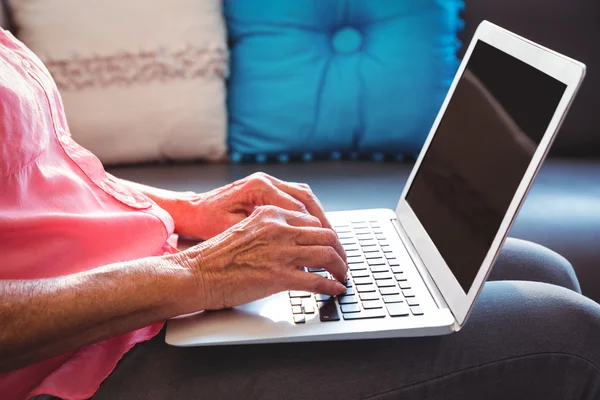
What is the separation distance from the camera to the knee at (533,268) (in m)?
0.93

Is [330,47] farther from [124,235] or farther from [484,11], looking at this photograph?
[124,235]

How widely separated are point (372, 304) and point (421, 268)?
127 mm

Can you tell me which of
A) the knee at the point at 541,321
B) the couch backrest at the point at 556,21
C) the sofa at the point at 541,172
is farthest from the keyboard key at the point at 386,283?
the couch backrest at the point at 556,21

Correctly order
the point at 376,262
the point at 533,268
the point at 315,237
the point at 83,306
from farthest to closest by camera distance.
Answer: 1. the point at 533,268
2. the point at 376,262
3. the point at 315,237
4. the point at 83,306

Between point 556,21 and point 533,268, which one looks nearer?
point 533,268

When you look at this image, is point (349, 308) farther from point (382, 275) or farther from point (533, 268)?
point (533, 268)

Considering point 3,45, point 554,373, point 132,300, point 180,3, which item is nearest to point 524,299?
point 554,373

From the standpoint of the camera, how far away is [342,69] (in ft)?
4.63

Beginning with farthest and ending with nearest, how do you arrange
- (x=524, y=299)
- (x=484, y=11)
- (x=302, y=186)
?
(x=484, y=11) < (x=302, y=186) < (x=524, y=299)

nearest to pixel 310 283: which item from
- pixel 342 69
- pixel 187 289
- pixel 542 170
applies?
pixel 187 289

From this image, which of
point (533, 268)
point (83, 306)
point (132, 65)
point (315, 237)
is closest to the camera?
point (83, 306)

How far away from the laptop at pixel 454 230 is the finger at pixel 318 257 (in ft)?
0.14

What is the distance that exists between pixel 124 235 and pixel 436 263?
0.41 m

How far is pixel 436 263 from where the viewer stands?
0.79 meters
